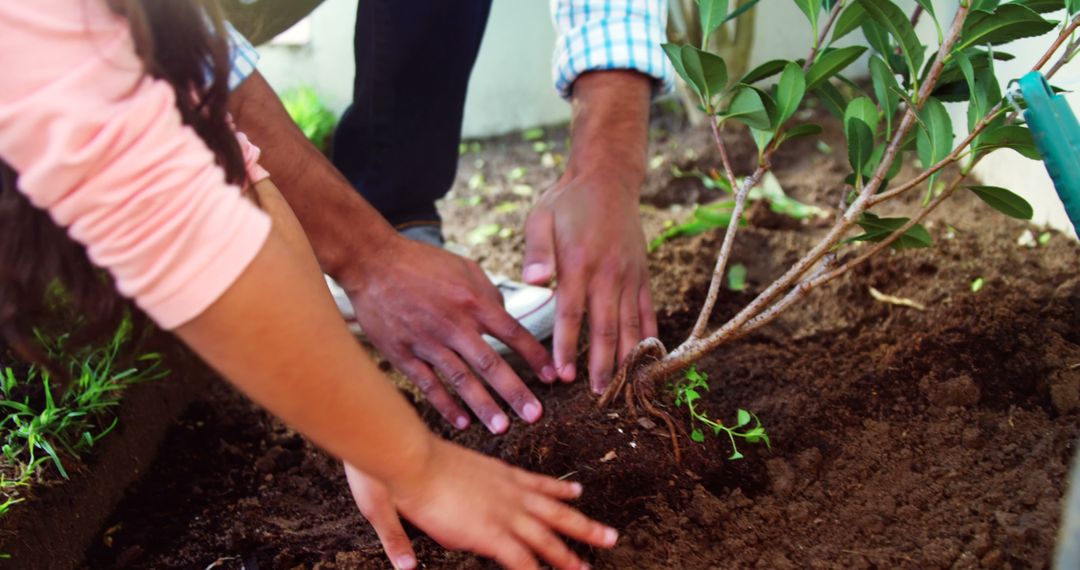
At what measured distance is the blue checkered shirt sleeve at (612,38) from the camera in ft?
5.44

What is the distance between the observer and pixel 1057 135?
952 millimetres

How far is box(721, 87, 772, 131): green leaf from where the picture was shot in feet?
4.01

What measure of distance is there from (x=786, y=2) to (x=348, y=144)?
1666 millimetres

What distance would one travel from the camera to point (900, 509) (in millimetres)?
1222

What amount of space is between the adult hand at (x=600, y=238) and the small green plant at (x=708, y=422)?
0.14m

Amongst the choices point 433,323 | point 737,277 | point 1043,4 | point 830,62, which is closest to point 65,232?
point 433,323

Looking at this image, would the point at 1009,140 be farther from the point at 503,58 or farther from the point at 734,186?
the point at 503,58

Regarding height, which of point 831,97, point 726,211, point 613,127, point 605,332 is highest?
point 831,97

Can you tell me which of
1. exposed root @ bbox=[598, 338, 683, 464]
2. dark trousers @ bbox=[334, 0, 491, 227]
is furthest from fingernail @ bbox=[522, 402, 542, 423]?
dark trousers @ bbox=[334, 0, 491, 227]

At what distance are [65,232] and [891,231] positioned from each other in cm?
100

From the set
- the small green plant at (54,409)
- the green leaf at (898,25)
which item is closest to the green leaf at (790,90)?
the green leaf at (898,25)

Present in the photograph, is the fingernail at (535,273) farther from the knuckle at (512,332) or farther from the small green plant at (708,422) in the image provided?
the small green plant at (708,422)

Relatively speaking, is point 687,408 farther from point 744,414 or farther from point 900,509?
point 900,509

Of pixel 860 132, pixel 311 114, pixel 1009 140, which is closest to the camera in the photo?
pixel 1009 140
